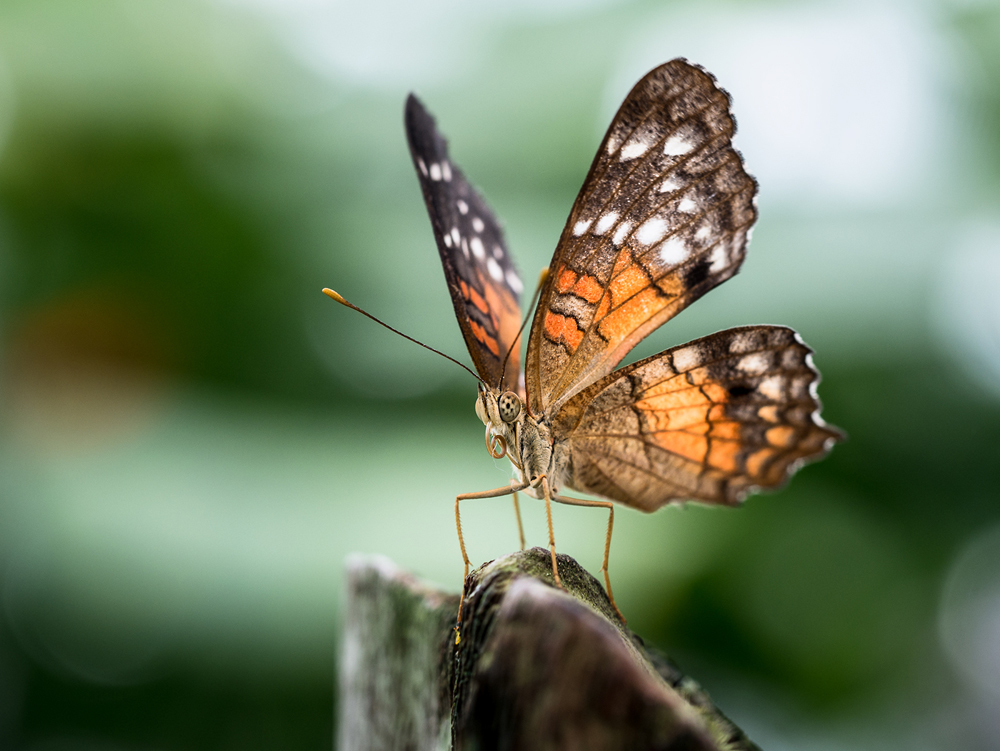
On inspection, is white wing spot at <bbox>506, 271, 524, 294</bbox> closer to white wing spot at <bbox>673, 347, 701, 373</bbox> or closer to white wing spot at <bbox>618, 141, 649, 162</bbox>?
white wing spot at <bbox>673, 347, 701, 373</bbox>

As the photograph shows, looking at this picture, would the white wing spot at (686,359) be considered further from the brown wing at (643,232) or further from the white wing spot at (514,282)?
the white wing spot at (514,282)

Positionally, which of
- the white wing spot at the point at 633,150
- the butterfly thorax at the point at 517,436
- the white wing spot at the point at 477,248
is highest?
the white wing spot at the point at 633,150

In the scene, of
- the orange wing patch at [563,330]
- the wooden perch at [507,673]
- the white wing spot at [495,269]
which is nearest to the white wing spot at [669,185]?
the orange wing patch at [563,330]

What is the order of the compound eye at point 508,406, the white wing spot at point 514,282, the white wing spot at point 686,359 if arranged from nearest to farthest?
the compound eye at point 508,406 < the white wing spot at point 686,359 < the white wing spot at point 514,282

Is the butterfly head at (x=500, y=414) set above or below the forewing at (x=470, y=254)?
below

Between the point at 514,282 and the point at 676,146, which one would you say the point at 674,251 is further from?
the point at 514,282

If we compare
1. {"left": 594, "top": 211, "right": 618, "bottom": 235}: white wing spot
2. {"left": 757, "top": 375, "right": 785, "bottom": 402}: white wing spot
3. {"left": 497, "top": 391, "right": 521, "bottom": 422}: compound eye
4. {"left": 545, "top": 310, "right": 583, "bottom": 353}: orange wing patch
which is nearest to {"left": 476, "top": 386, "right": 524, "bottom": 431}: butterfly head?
{"left": 497, "top": 391, "right": 521, "bottom": 422}: compound eye
